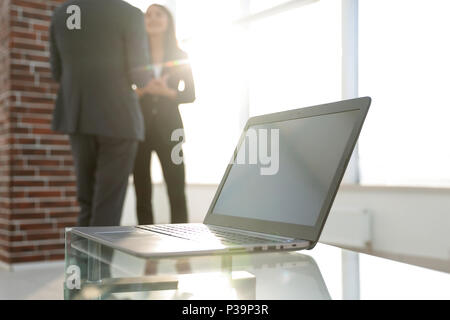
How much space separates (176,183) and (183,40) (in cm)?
253

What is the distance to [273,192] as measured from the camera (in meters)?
0.98

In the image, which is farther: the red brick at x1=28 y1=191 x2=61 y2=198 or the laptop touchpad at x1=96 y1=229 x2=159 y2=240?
the red brick at x1=28 y1=191 x2=61 y2=198

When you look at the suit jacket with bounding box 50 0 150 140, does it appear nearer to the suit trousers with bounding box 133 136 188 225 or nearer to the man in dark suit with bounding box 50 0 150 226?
the man in dark suit with bounding box 50 0 150 226

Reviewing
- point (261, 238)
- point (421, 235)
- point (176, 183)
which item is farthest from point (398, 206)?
point (261, 238)

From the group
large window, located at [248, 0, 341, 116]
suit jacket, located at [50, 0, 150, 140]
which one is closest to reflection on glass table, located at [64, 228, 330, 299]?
suit jacket, located at [50, 0, 150, 140]

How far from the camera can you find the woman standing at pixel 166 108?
2.94 m

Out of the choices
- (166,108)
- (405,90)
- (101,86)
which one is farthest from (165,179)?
(405,90)

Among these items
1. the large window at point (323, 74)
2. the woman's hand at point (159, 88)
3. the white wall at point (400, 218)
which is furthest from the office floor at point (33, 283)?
the large window at point (323, 74)

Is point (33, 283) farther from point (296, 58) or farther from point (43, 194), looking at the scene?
point (296, 58)

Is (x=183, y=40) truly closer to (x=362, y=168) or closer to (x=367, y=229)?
(x=362, y=168)

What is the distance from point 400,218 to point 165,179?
1.48 m

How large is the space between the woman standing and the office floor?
1.95 ft

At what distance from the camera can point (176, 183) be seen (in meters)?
2.94

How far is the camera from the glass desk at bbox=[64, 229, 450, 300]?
72cm
